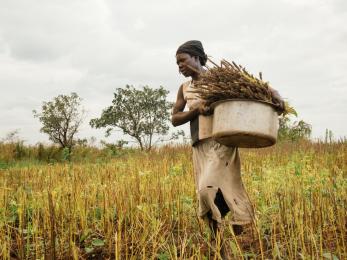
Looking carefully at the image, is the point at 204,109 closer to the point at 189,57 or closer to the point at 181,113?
the point at 181,113

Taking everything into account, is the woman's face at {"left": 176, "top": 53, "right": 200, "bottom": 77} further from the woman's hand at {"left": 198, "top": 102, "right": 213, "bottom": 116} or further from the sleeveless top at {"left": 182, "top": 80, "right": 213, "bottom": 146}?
the woman's hand at {"left": 198, "top": 102, "right": 213, "bottom": 116}

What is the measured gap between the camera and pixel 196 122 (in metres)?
2.75

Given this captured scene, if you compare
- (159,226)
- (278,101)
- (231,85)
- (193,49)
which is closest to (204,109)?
(231,85)

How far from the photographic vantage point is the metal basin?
2148mm

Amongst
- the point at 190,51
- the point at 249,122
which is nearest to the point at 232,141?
the point at 249,122

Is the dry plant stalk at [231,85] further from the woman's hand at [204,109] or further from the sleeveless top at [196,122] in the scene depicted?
the sleeveless top at [196,122]

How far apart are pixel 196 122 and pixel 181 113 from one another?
135 millimetres

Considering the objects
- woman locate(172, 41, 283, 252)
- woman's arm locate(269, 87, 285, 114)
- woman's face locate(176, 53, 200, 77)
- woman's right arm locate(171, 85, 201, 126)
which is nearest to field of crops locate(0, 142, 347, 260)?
woman locate(172, 41, 283, 252)

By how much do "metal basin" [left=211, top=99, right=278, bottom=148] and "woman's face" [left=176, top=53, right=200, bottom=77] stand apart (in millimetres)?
644

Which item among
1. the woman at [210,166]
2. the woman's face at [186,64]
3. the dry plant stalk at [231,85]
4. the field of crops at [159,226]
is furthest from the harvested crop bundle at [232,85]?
the field of crops at [159,226]

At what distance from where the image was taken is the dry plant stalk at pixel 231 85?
2.21 m

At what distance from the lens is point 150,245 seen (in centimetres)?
281

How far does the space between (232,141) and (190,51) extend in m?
0.86

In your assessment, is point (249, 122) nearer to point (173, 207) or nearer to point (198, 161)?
point (198, 161)
